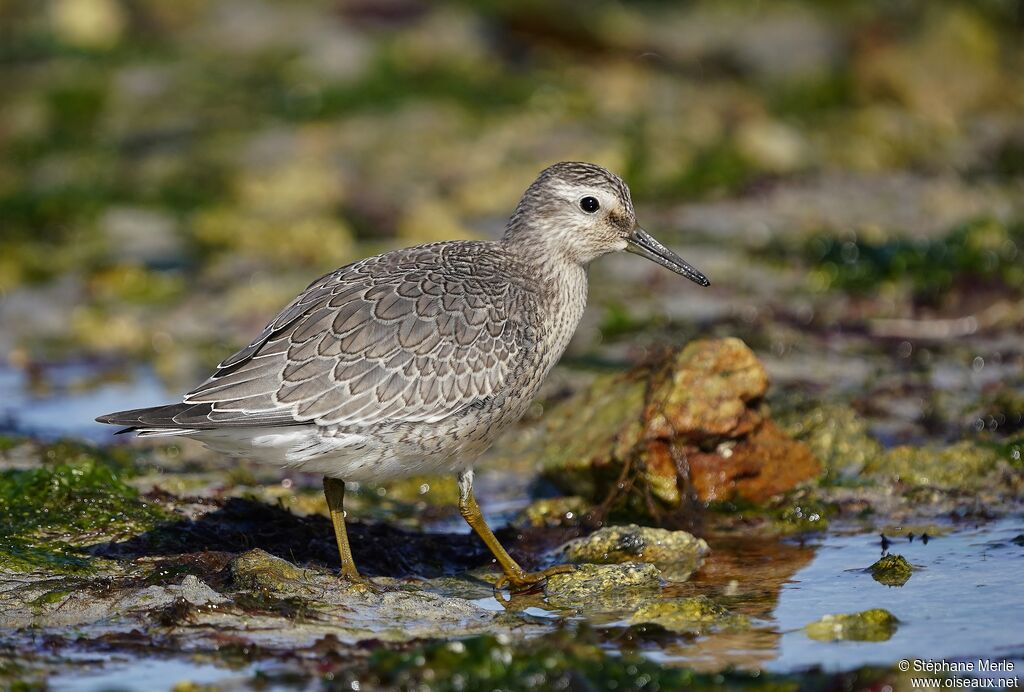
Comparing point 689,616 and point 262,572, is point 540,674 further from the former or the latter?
point 262,572

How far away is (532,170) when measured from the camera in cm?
1445

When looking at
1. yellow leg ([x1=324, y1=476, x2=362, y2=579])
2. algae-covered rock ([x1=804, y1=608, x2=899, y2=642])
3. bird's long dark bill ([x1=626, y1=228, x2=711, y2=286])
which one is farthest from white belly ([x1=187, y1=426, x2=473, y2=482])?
algae-covered rock ([x1=804, y1=608, x2=899, y2=642])

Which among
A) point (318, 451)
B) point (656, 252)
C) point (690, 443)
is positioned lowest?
point (690, 443)

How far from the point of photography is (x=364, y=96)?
1630cm

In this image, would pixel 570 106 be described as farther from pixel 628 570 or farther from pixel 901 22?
pixel 628 570

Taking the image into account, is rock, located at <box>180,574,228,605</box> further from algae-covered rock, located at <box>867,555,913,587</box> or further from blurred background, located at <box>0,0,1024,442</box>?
blurred background, located at <box>0,0,1024,442</box>

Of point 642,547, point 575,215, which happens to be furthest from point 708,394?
point 575,215

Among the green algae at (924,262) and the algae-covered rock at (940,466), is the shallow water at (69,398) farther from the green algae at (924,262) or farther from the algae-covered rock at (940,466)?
the green algae at (924,262)

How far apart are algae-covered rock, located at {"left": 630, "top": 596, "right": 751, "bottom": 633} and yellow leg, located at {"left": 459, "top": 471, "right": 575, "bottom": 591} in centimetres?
68

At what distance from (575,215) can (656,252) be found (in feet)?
1.75

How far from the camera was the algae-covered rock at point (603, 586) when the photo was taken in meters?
6.49

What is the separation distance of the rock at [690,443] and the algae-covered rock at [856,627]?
186 cm

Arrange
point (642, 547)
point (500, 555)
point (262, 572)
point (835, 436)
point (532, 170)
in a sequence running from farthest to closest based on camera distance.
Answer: point (532, 170) < point (835, 436) < point (642, 547) < point (500, 555) < point (262, 572)

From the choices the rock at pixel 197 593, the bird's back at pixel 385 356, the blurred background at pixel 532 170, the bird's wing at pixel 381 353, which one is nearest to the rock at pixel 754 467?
the blurred background at pixel 532 170
